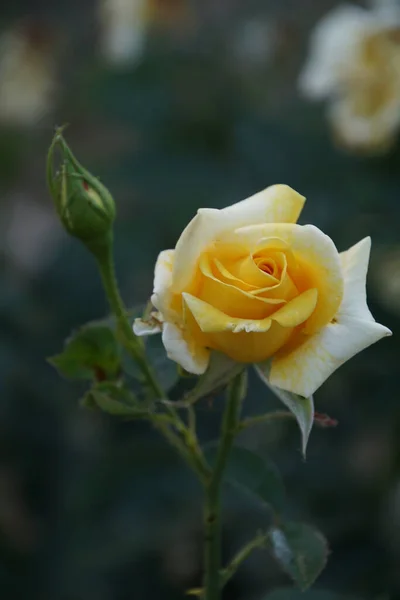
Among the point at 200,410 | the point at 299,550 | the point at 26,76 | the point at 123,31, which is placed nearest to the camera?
the point at 299,550

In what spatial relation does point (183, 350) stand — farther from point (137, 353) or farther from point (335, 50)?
point (335, 50)

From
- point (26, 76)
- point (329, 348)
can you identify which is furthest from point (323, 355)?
point (26, 76)

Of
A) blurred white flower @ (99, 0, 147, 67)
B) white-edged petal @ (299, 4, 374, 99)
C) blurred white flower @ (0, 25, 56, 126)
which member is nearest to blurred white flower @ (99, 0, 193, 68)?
blurred white flower @ (99, 0, 147, 67)

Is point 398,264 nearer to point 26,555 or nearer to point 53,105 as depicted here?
point 26,555

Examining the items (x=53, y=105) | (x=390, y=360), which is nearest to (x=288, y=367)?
(x=390, y=360)

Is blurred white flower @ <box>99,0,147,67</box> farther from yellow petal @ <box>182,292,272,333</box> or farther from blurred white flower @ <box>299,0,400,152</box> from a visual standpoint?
yellow petal @ <box>182,292,272,333</box>

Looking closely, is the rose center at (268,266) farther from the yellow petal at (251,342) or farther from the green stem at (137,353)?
the green stem at (137,353)
